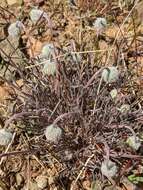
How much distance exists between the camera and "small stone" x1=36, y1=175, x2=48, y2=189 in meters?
1.88

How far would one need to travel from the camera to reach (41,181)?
6.18 ft

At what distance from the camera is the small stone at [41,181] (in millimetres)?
1875

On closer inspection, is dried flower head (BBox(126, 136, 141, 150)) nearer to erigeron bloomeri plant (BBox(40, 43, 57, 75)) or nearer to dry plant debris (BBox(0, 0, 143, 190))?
dry plant debris (BBox(0, 0, 143, 190))

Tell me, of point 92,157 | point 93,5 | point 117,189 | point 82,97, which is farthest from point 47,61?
point 93,5

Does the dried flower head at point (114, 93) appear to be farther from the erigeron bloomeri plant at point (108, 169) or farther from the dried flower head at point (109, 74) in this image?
the erigeron bloomeri plant at point (108, 169)

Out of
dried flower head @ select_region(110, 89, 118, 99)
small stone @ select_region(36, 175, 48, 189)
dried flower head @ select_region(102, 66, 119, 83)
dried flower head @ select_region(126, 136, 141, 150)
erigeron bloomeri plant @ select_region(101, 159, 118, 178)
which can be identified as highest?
dried flower head @ select_region(102, 66, 119, 83)

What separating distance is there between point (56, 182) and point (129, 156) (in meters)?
0.28

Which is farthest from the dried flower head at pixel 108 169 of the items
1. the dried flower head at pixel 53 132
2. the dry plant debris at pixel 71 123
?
the dried flower head at pixel 53 132

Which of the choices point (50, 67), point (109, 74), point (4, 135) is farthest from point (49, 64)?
point (4, 135)

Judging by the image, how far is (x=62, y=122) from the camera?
1.87m

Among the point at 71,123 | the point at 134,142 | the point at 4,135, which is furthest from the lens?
the point at 71,123

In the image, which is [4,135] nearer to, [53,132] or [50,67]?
[53,132]

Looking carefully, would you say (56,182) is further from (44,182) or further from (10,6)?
(10,6)

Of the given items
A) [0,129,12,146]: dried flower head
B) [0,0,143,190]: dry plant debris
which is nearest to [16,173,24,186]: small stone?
[0,0,143,190]: dry plant debris
